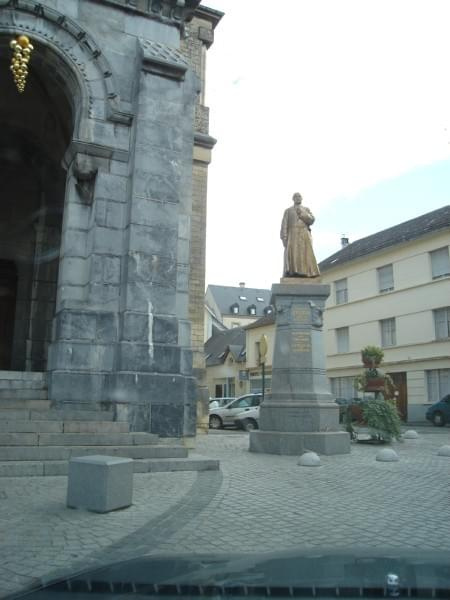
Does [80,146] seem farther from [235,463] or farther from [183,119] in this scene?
[235,463]

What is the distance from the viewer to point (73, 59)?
10.2 meters

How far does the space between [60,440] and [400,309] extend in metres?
26.9

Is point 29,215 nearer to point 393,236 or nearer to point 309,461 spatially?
point 309,461

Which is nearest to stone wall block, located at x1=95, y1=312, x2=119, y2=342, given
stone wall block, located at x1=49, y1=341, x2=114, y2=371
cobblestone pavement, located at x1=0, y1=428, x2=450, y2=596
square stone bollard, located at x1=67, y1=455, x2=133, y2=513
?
stone wall block, located at x1=49, y1=341, x2=114, y2=371

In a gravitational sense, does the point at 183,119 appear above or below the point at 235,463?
above

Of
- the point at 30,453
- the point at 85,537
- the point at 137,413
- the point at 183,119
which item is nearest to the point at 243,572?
the point at 85,537

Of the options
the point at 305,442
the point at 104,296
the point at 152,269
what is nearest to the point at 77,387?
the point at 104,296

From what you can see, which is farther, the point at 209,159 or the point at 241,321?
the point at 241,321

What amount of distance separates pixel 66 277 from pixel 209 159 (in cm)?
1144

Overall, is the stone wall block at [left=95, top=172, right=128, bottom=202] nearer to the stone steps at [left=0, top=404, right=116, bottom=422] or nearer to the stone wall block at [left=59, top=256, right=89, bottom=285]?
the stone wall block at [left=59, top=256, right=89, bottom=285]

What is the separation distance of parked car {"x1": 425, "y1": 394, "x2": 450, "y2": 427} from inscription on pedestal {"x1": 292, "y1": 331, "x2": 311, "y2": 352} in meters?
16.9

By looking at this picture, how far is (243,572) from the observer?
2.26m

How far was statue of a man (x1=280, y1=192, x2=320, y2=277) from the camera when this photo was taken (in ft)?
40.5

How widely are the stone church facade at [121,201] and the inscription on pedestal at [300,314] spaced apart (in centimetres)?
248
